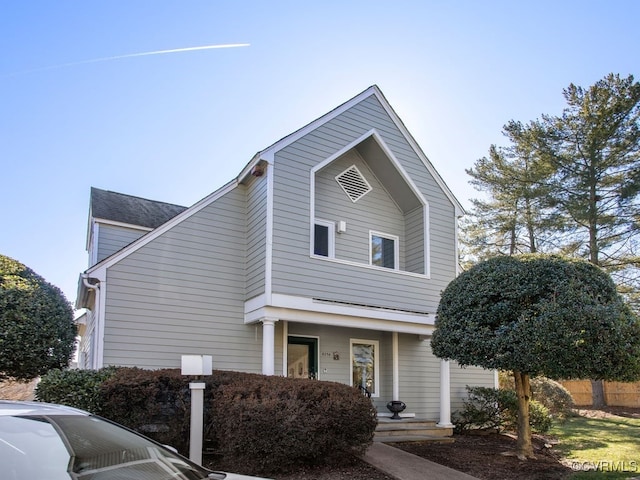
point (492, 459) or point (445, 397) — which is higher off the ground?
point (445, 397)

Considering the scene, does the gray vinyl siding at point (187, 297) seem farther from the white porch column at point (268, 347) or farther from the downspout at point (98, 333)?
Result: the white porch column at point (268, 347)

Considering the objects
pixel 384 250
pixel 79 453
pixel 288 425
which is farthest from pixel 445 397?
pixel 79 453

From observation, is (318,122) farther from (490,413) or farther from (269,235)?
(490,413)

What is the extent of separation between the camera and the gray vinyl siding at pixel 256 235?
10523 millimetres

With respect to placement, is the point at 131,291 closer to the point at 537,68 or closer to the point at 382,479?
the point at 382,479

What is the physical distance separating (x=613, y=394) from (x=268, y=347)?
16648 millimetres

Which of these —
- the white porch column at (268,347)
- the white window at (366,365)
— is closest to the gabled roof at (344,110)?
the white porch column at (268,347)

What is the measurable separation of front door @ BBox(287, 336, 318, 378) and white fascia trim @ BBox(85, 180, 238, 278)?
3.53m

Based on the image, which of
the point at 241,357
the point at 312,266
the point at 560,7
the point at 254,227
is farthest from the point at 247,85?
the point at 560,7

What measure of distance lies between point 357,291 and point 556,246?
14.4 m

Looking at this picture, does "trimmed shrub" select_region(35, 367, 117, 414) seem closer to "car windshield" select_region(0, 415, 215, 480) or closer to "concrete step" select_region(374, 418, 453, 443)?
"car windshield" select_region(0, 415, 215, 480)

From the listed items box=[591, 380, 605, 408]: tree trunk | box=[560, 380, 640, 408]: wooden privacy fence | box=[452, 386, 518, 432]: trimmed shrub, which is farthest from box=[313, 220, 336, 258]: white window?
box=[591, 380, 605, 408]: tree trunk

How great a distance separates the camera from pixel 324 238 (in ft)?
39.8

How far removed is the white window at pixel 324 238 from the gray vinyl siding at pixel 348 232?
0.19 m
